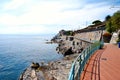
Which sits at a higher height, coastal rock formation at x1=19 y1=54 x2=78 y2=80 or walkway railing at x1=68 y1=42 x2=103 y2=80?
walkway railing at x1=68 y1=42 x2=103 y2=80

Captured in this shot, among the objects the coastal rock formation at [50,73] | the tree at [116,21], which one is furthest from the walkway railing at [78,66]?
the tree at [116,21]

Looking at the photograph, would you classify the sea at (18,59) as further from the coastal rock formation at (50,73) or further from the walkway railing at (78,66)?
the walkway railing at (78,66)

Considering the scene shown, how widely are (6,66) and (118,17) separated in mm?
26633

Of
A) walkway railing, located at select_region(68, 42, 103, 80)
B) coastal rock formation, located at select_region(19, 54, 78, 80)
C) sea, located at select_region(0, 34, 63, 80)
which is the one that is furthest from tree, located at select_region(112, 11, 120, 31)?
walkway railing, located at select_region(68, 42, 103, 80)

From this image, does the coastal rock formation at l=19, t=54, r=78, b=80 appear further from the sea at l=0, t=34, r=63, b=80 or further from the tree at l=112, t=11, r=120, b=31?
the tree at l=112, t=11, r=120, b=31

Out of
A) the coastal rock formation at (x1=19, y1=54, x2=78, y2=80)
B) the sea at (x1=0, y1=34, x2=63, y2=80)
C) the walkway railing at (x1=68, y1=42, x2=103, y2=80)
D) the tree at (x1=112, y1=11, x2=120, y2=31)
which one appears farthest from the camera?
the tree at (x1=112, y1=11, x2=120, y2=31)

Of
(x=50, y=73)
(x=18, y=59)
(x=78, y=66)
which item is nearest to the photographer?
(x=78, y=66)

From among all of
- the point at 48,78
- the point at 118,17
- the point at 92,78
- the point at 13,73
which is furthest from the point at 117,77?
the point at 118,17

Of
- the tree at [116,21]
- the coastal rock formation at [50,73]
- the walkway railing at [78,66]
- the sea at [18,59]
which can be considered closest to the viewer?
the walkway railing at [78,66]

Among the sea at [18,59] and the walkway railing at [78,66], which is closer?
the walkway railing at [78,66]

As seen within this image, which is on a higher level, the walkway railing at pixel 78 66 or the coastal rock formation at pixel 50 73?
the walkway railing at pixel 78 66

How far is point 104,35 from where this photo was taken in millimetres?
46062

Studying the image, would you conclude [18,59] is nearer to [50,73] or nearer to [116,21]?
[116,21]

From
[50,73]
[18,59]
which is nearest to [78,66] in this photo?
[50,73]
